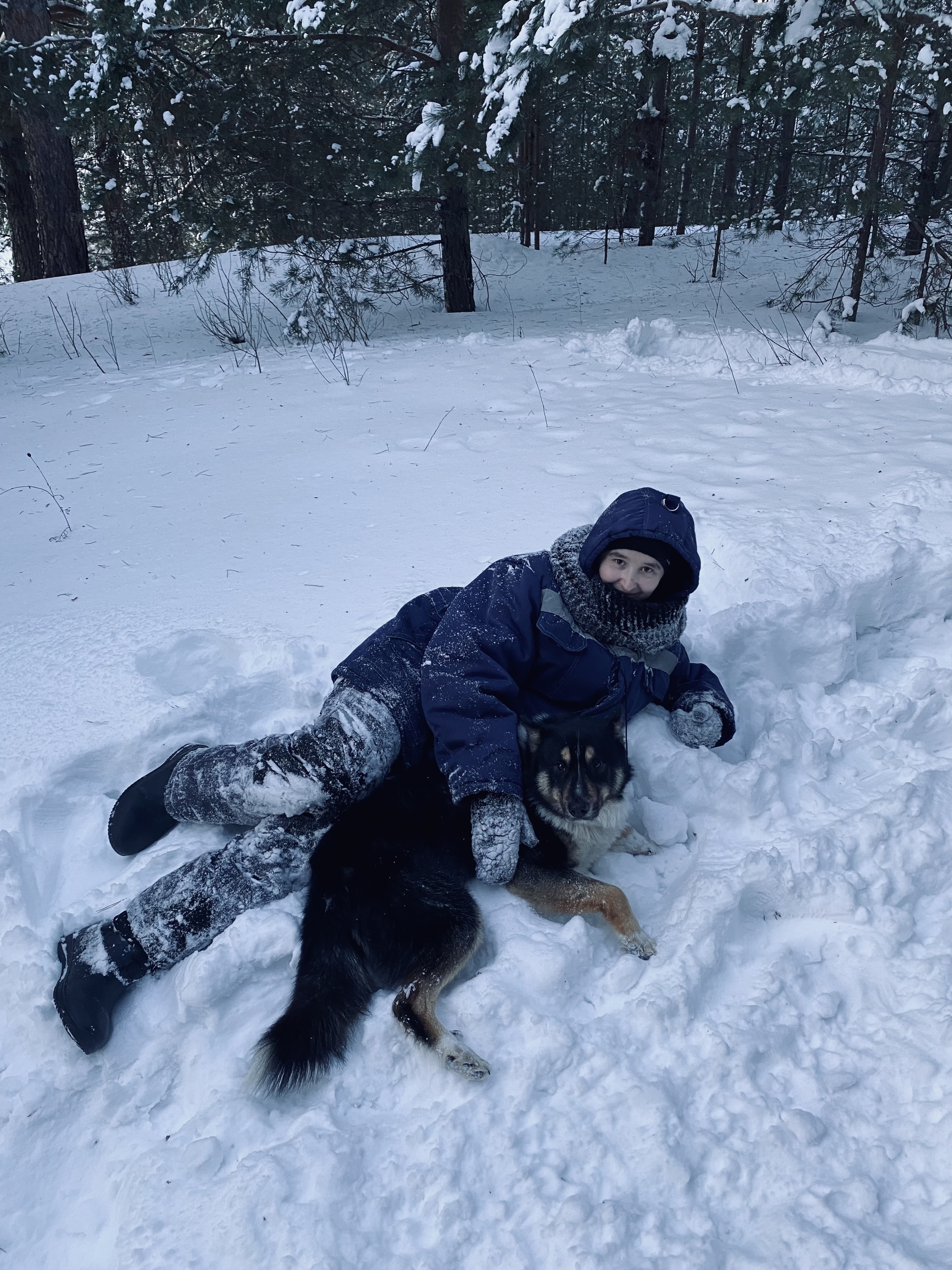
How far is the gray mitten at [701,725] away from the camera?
2.86m

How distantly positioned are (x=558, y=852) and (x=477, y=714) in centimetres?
54

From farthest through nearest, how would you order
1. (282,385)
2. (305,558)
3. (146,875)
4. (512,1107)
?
(282,385) → (305,558) → (146,875) → (512,1107)

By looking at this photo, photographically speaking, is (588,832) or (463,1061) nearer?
(463,1061)

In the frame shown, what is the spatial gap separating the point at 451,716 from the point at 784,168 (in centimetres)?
1607

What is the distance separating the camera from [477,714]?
98.0 inches

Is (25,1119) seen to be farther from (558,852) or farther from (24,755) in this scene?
(558,852)

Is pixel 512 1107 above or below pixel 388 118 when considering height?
below

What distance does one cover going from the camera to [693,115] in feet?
32.0

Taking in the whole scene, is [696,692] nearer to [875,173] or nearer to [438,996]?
[438,996]

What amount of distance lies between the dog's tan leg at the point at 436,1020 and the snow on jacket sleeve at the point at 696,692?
1244 millimetres

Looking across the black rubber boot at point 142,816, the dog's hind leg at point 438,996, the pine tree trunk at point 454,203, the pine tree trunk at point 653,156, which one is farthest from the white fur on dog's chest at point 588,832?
the pine tree trunk at point 653,156

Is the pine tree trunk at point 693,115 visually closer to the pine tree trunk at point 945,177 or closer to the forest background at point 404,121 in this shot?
the forest background at point 404,121

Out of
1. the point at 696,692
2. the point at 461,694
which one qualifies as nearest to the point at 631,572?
the point at 696,692

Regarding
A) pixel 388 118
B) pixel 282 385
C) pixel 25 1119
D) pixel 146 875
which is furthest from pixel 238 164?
pixel 25 1119
